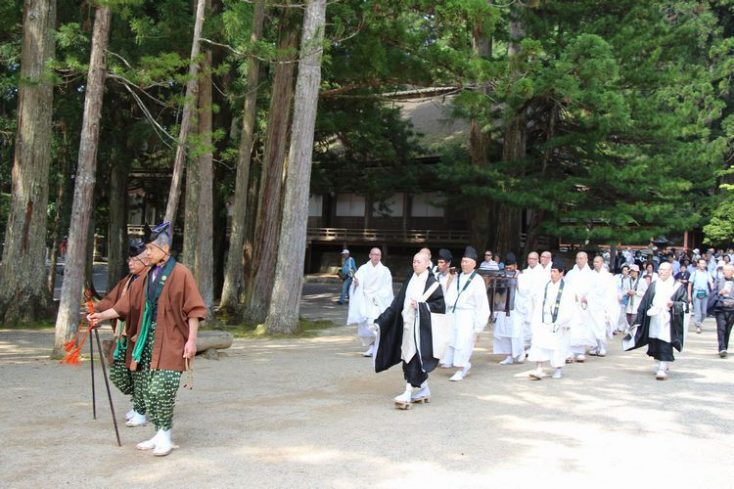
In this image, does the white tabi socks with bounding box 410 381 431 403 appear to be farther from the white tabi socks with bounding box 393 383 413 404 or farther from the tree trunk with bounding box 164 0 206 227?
the tree trunk with bounding box 164 0 206 227

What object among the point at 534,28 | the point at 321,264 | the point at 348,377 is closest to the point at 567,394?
the point at 348,377

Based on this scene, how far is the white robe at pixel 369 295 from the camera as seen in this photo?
11.5m

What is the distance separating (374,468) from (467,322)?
449cm

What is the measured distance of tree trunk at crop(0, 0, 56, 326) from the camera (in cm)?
1199

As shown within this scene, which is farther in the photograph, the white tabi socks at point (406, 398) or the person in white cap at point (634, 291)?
the person in white cap at point (634, 291)

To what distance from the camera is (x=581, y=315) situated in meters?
11.1

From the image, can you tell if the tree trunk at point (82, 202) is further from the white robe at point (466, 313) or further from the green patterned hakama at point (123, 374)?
the white robe at point (466, 313)

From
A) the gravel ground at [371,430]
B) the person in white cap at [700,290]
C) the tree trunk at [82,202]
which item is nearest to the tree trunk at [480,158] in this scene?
the person in white cap at [700,290]

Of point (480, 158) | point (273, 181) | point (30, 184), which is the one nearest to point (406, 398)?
point (273, 181)

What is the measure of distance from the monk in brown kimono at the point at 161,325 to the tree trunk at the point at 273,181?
9.01 meters

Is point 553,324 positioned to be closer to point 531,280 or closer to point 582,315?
point 531,280

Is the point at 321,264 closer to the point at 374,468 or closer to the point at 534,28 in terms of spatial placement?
the point at 534,28

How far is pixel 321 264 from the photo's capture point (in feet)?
109

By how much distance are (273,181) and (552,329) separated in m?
7.52
